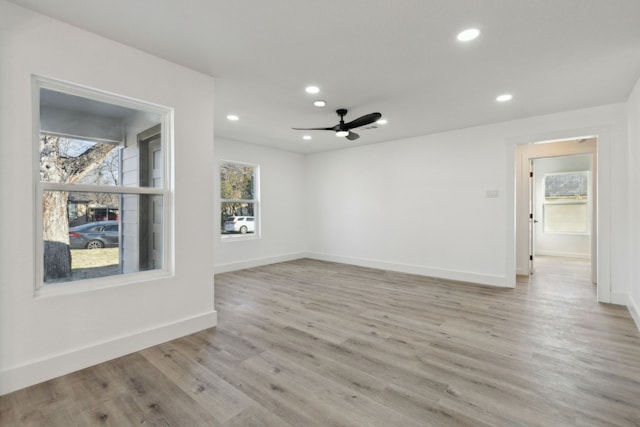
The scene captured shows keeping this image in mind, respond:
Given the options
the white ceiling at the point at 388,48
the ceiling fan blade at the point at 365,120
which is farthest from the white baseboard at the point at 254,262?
the ceiling fan blade at the point at 365,120

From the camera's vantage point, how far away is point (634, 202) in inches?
140

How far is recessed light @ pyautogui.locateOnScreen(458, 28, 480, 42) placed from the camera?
2.36 metres

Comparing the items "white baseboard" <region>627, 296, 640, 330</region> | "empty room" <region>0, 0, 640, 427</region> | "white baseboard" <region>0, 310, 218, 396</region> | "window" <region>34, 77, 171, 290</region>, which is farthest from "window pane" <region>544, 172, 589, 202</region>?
"window" <region>34, 77, 171, 290</region>

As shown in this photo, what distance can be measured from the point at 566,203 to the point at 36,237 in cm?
1049

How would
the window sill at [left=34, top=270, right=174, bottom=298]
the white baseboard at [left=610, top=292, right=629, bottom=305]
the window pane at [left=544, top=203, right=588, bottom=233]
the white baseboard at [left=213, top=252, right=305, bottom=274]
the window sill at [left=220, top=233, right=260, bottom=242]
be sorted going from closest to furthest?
the window sill at [left=34, top=270, right=174, bottom=298], the white baseboard at [left=610, top=292, right=629, bottom=305], the white baseboard at [left=213, top=252, right=305, bottom=274], the window sill at [left=220, top=233, right=260, bottom=242], the window pane at [left=544, top=203, right=588, bottom=233]

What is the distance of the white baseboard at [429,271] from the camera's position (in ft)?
16.2

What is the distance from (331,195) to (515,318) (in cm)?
457

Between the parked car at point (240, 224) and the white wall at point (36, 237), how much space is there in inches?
123

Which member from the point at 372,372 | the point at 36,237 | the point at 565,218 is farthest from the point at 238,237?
the point at 565,218

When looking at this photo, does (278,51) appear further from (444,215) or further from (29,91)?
(444,215)

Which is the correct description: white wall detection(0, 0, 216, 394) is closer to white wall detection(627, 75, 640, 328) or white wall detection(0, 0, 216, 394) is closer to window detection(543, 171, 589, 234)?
white wall detection(627, 75, 640, 328)

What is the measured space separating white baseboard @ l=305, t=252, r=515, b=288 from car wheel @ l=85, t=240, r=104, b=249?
16.3 feet

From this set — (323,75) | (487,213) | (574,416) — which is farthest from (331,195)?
Result: (574,416)

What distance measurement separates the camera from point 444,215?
217 inches
